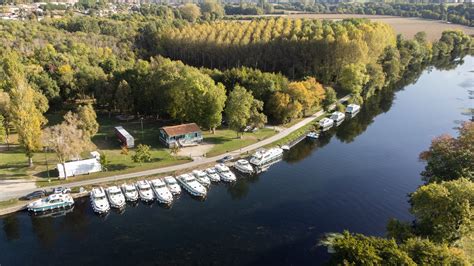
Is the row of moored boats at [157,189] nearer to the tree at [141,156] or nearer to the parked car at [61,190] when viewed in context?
the parked car at [61,190]

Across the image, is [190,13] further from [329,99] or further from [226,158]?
[226,158]

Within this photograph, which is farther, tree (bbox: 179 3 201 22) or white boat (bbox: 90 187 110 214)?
tree (bbox: 179 3 201 22)

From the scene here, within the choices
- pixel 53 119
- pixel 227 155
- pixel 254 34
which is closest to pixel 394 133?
pixel 227 155

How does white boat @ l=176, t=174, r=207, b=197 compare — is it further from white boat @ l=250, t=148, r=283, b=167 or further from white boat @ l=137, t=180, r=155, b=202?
white boat @ l=250, t=148, r=283, b=167

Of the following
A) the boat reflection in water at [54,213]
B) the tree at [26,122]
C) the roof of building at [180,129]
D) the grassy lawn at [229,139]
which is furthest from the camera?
the roof of building at [180,129]

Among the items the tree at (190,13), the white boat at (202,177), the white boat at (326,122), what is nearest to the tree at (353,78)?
the white boat at (326,122)

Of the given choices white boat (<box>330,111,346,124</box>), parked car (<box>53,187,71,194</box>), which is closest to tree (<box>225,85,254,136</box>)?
white boat (<box>330,111,346,124</box>)
